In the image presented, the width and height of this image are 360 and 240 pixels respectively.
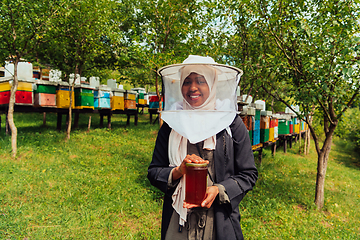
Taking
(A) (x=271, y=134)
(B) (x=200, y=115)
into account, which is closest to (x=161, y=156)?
(B) (x=200, y=115)

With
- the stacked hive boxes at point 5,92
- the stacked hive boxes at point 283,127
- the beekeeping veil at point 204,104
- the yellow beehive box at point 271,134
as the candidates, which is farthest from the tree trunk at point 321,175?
the stacked hive boxes at point 5,92

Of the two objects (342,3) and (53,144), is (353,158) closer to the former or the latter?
(342,3)

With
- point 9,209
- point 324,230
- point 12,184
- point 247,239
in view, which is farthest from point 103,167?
point 324,230

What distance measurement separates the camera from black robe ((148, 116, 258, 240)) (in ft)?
4.85

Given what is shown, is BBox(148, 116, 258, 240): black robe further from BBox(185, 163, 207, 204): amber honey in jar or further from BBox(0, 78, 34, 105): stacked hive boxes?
BBox(0, 78, 34, 105): stacked hive boxes

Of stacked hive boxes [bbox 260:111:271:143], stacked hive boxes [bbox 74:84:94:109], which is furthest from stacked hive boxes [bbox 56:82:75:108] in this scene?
stacked hive boxes [bbox 260:111:271:143]

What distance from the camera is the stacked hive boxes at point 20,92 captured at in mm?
7251

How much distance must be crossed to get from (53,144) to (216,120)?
8287 mm

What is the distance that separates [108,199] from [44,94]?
5322 mm

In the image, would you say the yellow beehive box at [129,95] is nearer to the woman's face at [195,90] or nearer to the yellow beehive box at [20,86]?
the yellow beehive box at [20,86]

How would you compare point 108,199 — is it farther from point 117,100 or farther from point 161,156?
point 117,100

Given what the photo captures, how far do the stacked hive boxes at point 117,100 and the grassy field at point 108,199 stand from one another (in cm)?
345

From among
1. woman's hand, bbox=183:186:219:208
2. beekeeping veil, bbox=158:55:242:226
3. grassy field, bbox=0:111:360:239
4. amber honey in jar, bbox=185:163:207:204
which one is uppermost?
beekeeping veil, bbox=158:55:242:226

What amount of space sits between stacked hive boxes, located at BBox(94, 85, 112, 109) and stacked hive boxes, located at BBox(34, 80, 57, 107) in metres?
2.42
